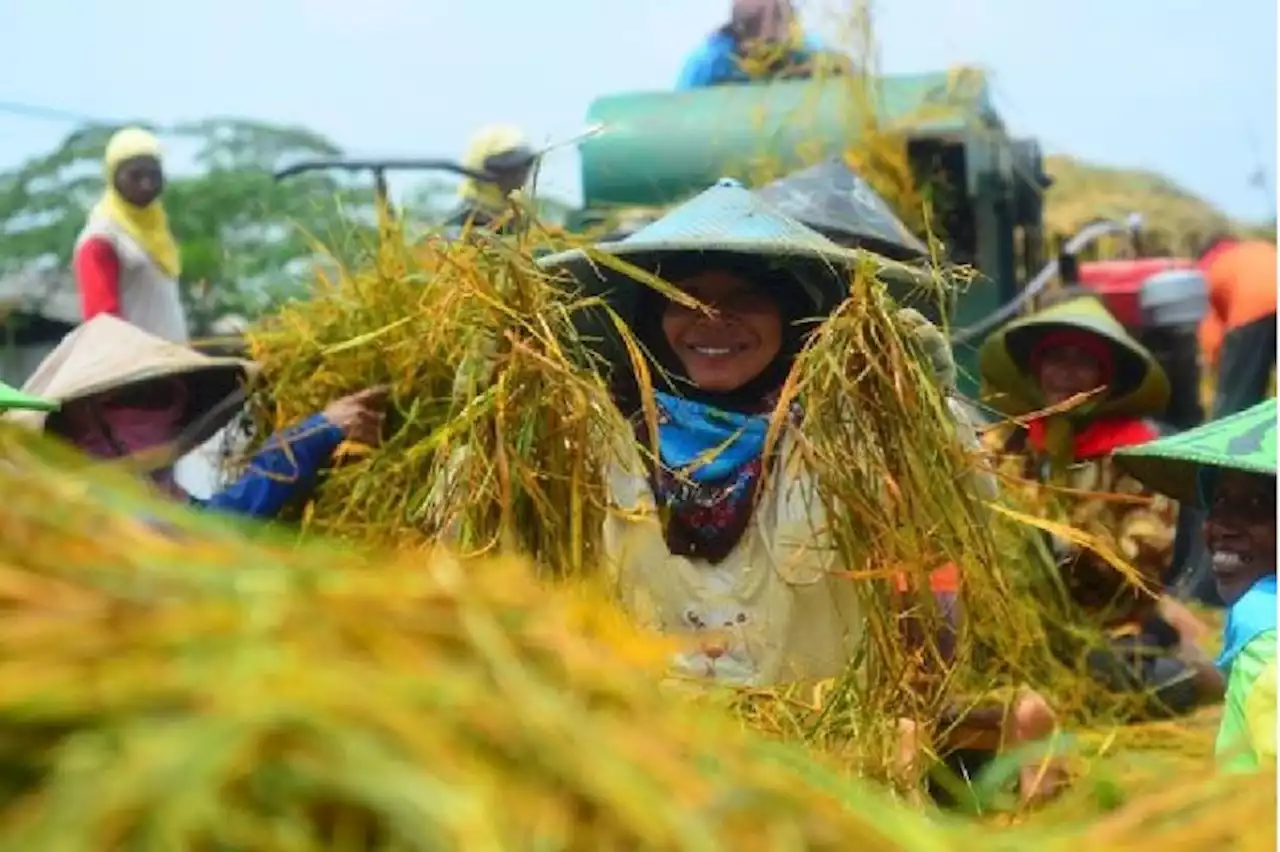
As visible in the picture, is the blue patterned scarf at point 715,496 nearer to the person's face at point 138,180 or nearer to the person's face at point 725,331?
the person's face at point 725,331

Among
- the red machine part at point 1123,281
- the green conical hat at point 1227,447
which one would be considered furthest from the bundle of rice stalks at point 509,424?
the red machine part at point 1123,281

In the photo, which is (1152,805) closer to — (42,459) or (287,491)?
(42,459)

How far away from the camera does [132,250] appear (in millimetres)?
6070

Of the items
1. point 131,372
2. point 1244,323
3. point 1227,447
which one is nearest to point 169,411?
point 131,372

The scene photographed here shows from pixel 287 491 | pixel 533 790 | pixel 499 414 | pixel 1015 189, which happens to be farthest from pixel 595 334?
pixel 1015 189

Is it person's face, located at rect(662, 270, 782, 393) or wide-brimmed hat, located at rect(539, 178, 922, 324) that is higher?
wide-brimmed hat, located at rect(539, 178, 922, 324)

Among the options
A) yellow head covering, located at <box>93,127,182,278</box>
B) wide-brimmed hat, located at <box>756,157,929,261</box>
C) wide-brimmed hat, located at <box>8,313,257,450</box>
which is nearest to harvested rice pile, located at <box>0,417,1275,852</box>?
wide-brimmed hat, located at <box>8,313,257,450</box>

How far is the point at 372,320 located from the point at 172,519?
3.11 meters

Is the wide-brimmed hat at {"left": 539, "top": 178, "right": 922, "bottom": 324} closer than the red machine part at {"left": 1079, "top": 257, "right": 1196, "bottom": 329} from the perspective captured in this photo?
Yes

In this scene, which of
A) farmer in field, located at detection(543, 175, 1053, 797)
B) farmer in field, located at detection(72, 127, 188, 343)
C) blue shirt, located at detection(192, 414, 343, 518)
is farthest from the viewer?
farmer in field, located at detection(72, 127, 188, 343)

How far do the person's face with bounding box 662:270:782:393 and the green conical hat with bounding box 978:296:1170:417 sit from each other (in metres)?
1.89

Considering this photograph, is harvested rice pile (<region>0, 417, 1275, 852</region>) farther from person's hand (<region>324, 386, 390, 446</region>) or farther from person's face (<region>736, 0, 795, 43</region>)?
person's face (<region>736, 0, 795, 43</region>)

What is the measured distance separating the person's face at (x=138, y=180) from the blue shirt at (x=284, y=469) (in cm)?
255

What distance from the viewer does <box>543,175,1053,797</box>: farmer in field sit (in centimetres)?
302
